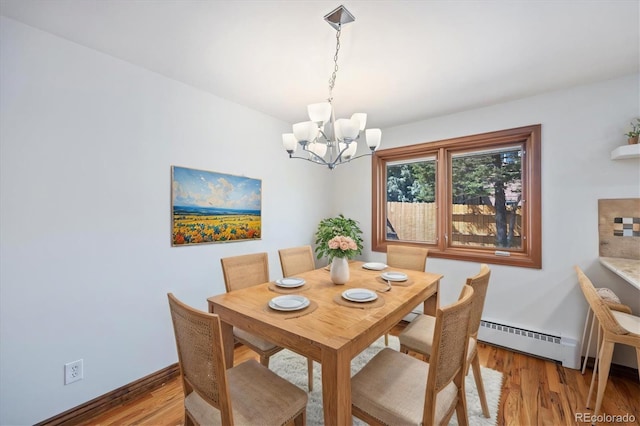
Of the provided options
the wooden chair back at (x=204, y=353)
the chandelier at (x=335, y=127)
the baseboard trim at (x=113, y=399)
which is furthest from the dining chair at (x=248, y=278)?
the chandelier at (x=335, y=127)

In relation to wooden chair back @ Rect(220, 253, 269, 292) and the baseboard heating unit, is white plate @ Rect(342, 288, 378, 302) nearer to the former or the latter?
wooden chair back @ Rect(220, 253, 269, 292)

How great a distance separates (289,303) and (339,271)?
54cm

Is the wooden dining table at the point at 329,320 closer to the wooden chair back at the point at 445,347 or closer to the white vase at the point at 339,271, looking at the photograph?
the white vase at the point at 339,271

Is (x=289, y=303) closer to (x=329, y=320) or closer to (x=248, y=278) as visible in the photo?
(x=329, y=320)

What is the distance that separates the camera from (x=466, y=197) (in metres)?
3.06

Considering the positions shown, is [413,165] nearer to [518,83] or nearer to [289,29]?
[518,83]

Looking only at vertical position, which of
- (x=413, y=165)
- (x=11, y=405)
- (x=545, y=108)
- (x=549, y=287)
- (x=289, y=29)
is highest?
(x=289, y=29)

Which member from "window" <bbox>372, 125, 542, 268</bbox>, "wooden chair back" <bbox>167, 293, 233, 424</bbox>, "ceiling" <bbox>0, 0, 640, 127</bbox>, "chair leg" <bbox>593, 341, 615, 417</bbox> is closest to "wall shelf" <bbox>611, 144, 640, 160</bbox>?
"window" <bbox>372, 125, 542, 268</bbox>

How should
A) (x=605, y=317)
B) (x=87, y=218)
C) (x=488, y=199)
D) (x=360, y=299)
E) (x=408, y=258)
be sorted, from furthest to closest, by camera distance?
(x=488, y=199), (x=408, y=258), (x=87, y=218), (x=605, y=317), (x=360, y=299)

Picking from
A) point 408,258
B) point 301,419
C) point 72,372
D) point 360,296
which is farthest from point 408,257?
point 72,372

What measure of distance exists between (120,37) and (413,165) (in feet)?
10.1

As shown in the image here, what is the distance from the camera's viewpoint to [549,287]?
2467mm

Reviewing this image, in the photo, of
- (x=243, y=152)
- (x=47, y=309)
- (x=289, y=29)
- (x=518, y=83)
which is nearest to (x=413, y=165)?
(x=518, y=83)

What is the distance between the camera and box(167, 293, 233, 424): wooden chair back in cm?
99
